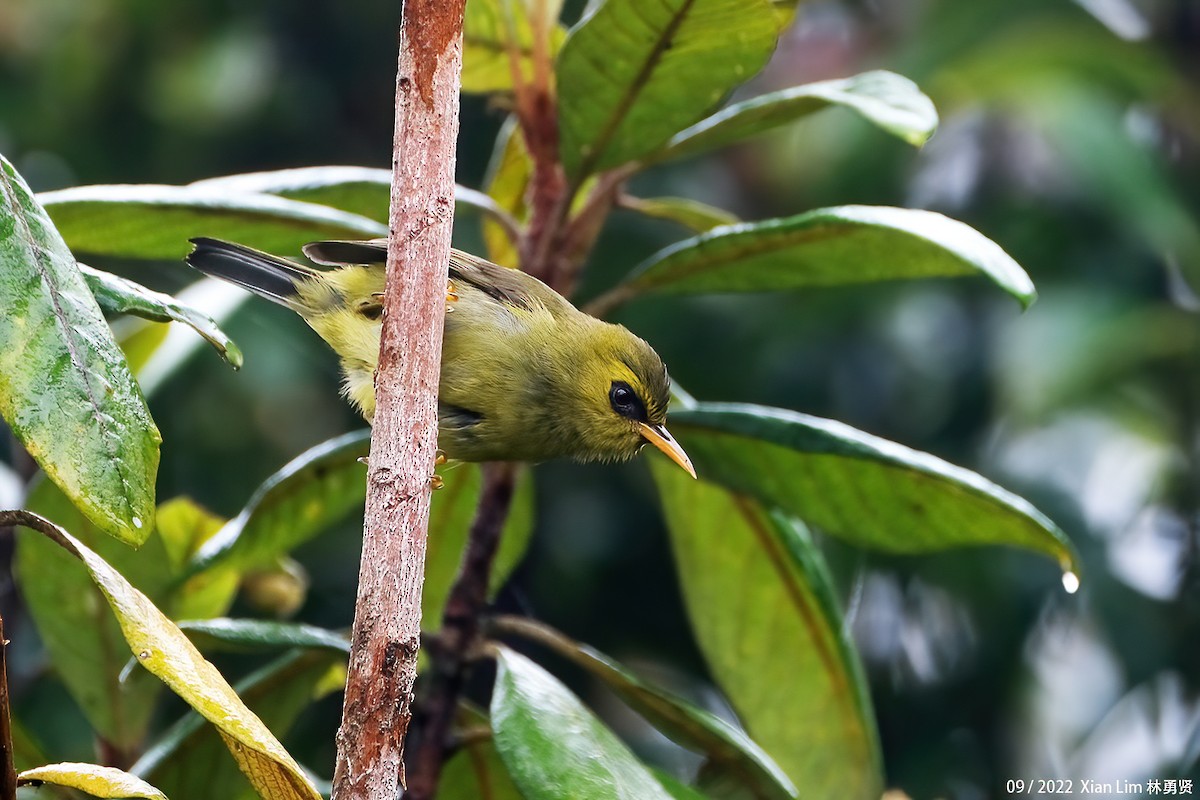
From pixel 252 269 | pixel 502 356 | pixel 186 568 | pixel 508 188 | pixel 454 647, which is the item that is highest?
pixel 508 188

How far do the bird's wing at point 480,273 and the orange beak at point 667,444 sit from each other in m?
0.28

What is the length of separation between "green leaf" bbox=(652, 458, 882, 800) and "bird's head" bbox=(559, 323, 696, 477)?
16 centimetres

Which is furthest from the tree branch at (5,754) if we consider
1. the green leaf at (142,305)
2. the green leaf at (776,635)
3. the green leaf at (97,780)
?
the green leaf at (776,635)

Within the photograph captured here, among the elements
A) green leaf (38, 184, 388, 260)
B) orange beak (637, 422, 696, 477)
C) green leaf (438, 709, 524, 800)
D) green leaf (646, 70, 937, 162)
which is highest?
green leaf (646, 70, 937, 162)

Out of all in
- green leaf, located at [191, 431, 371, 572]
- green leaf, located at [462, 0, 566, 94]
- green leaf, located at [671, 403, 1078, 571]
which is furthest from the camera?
green leaf, located at [462, 0, 566, 94]

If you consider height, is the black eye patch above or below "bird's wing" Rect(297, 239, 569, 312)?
below

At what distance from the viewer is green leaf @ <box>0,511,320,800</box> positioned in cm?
135

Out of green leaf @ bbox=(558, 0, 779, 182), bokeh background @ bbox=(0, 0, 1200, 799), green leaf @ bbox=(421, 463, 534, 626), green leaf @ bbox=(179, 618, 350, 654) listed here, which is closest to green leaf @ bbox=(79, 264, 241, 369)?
green leaf @ bbox=(179, 618, 350, 654)

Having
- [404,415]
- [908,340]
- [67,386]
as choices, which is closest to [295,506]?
[404,415]

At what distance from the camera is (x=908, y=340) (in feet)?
15.1

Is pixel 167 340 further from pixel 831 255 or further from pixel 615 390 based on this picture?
pixel 831 255

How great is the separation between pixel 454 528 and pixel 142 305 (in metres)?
1.07

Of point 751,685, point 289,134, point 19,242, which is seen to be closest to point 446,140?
point 19,242

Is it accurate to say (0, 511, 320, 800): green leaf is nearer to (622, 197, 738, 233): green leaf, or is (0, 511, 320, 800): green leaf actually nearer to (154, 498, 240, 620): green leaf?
(154, 498, 240, 620): green leaf
